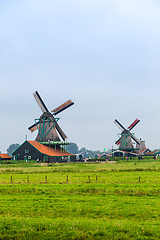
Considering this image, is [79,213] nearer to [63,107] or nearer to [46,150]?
[46,150]

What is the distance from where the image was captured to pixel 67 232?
1340 cm

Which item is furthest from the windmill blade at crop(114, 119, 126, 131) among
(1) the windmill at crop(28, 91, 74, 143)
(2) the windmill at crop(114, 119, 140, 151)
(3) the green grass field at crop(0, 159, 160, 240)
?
(3) the green grass field at crop(0, 159, 160, 240)

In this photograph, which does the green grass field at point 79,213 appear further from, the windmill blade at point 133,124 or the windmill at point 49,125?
the windmill blade at point 133,124

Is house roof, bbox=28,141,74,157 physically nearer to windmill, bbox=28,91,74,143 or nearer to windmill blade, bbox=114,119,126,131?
windmill, bbox=28,91,74,143

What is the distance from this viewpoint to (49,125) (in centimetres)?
7456

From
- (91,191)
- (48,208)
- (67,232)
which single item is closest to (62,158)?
(91,191)

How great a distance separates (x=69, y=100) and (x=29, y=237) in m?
65.3

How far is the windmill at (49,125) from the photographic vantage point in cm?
7456

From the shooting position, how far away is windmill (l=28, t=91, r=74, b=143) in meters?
74.6

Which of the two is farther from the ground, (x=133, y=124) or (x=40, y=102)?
(x=40, y=102)

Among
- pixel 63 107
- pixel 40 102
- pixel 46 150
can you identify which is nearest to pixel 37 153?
pixel 46 150

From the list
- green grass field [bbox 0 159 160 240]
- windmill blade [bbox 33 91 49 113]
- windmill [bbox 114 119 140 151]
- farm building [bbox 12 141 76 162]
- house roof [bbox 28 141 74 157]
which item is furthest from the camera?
windmill [bbox 114 119 140 151]

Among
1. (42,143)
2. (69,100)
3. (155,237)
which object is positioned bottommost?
(155,237)

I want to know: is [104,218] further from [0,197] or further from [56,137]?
[56,137]
